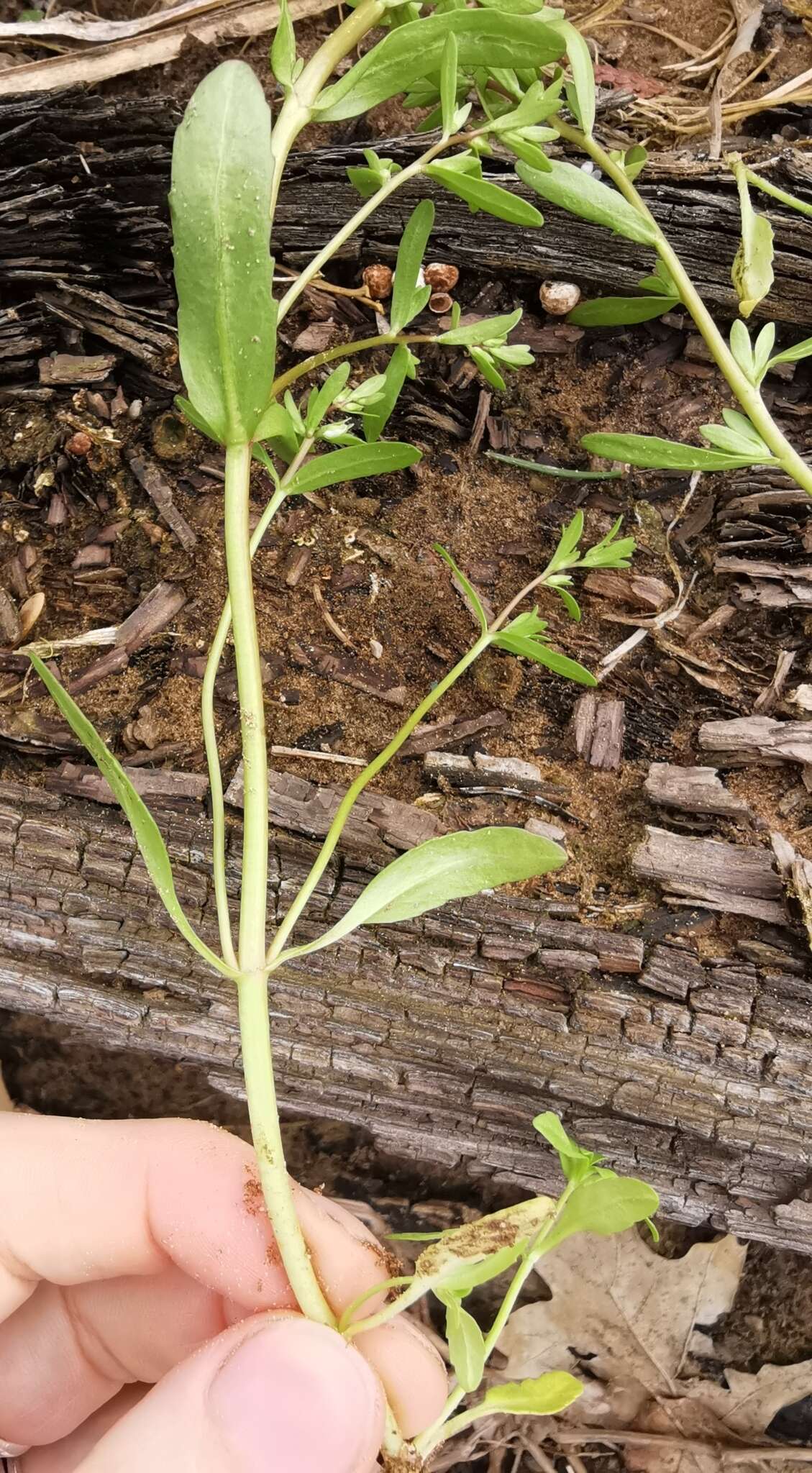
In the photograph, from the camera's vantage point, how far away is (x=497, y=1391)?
4.15ft

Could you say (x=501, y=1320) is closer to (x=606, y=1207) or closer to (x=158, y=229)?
(x=606, y=1207)

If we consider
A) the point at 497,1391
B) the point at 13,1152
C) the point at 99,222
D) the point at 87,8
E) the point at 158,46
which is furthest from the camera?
the point at 87,8

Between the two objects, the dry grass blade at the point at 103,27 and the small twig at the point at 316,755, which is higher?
the dry grass blade at the point at 103,27

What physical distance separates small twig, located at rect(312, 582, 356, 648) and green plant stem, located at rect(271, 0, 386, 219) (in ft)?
2.67

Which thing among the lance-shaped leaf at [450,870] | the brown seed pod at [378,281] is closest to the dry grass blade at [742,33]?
the brown seed pod at [378,281]

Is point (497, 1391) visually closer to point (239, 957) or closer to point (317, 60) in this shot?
point (239, 957)

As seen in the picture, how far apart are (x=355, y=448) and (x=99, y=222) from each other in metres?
1.01

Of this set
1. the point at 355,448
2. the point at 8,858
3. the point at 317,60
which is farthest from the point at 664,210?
the point at 8,858

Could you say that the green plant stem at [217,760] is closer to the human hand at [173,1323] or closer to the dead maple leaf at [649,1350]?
the human hand at [173,1323]

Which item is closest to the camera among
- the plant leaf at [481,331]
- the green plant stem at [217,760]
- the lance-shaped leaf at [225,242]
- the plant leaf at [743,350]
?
the lance-shaped leaf at [225,242]

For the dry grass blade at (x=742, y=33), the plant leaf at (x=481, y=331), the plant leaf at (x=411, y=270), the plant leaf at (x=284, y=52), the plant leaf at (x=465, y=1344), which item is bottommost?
the plant leaf at (x=465, y=1344)

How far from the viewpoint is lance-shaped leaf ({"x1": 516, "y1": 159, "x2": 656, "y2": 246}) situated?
4.78 feet

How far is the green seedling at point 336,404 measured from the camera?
1.11 m

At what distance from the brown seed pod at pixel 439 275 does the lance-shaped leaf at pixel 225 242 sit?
87cm
